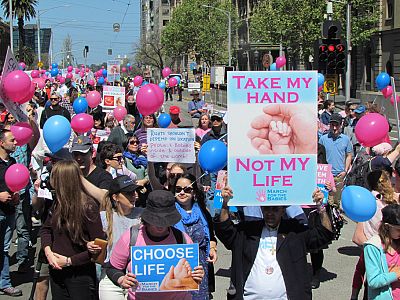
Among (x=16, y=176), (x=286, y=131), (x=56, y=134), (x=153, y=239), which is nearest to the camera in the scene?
(x=153, y=239)

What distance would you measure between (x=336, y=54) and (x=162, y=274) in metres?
12.9

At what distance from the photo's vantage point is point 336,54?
53.5 feet

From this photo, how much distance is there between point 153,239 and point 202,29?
219 ft

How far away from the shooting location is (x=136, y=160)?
8.62m

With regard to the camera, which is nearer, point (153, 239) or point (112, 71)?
point (153, 239)

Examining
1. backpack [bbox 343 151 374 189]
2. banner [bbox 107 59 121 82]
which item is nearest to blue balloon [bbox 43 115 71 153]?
backpack [bbox 343 151 374 189]

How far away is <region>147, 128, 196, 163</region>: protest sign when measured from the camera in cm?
764

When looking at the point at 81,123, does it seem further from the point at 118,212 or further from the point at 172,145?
the point at 118,212

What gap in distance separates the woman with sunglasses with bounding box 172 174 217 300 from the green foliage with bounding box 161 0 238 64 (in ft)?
209

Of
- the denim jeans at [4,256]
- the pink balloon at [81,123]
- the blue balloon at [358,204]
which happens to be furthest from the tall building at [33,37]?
the blue balloon at [358,204]

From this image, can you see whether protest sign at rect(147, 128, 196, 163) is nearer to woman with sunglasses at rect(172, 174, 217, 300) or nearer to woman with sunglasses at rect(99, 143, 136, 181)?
woman with sunglasses at rect(99, 143, 136, 181)

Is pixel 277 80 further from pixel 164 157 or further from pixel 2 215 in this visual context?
pixel 2 215

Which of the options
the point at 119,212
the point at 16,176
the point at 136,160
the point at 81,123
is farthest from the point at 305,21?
the point at 119,212

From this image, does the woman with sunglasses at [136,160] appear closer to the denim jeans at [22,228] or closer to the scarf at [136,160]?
the scarf at [136,160]
